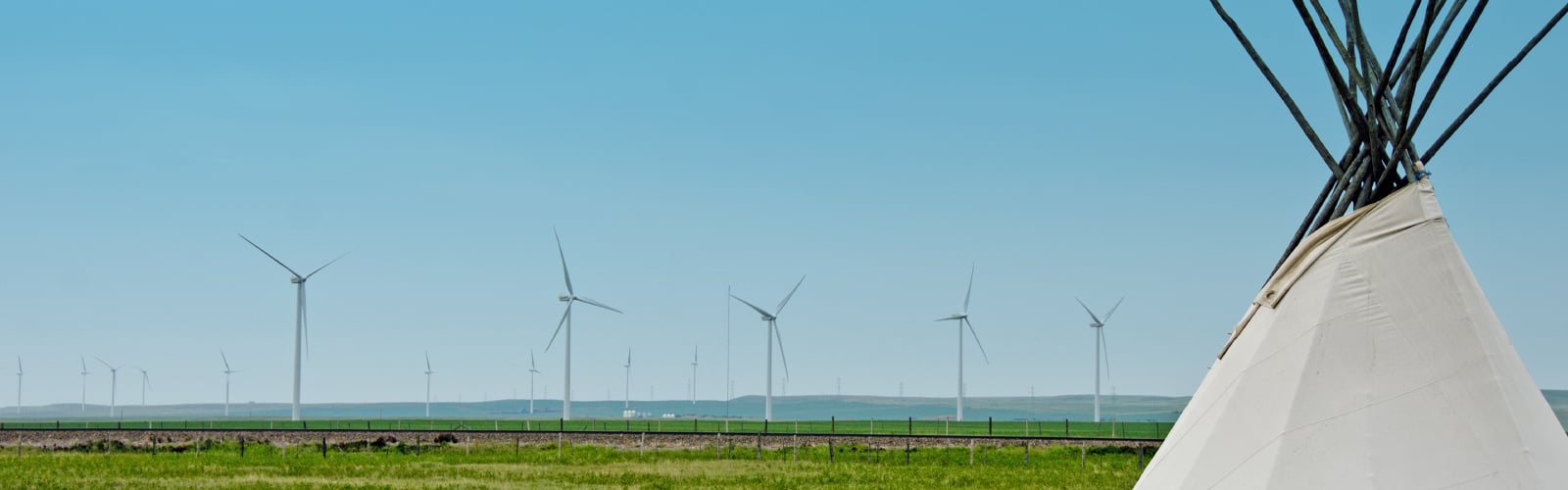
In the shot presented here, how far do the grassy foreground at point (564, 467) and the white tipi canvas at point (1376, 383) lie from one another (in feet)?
81.2

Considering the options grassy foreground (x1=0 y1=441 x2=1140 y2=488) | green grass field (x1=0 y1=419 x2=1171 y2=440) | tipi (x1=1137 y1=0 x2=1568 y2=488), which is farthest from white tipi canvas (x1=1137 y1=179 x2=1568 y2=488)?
A: green grass field (x1=0 y1=419 x2=1171 y2=440)

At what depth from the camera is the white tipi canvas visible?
58.6ft

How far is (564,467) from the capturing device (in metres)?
55.0

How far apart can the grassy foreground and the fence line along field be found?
7 cm

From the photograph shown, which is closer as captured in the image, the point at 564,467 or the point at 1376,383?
the point at 1376,383

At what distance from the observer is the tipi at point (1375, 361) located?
17906 mm

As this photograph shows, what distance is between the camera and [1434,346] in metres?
18.4

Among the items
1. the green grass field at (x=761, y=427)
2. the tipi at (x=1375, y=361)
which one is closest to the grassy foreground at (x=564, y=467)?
the tipi at (x=1375, y=361)

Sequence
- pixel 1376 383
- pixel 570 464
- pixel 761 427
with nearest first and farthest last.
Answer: pixel 1376 383 < pixel 570 464 < pixel 761 427

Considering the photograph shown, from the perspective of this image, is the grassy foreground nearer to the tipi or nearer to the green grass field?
the tipi

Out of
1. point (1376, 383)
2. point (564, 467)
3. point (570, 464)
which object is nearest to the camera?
point (1376, 383)

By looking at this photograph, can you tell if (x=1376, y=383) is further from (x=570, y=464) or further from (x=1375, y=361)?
(x=570, y=464)

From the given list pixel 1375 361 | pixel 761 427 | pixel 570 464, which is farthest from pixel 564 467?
pixel 761 427

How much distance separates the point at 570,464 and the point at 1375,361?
43.8 metres
